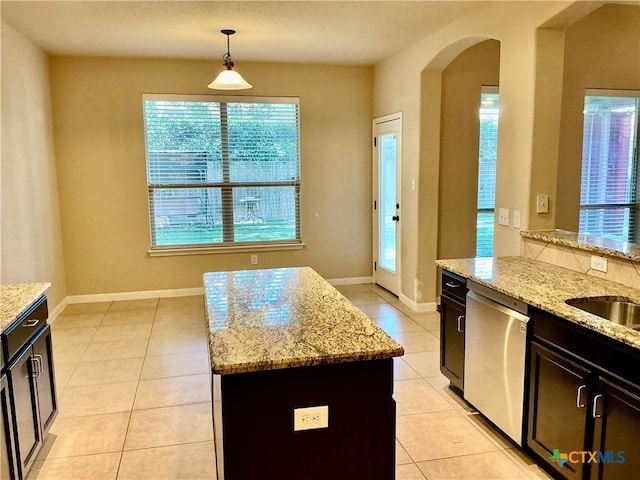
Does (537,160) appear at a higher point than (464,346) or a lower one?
higher

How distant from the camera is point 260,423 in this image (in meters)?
1.67

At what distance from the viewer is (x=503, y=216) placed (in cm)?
366

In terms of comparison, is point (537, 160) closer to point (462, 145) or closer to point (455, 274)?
point (455, 274)

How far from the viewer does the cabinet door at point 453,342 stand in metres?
3.11

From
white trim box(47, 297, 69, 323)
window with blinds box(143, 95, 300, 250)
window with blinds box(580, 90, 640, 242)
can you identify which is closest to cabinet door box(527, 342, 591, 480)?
window with blinds box(580, 90, 640, 242)

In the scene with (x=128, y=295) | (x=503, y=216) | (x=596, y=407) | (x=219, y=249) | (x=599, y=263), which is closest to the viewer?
(x=596, y=407)

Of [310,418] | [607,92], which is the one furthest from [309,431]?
[607,92]

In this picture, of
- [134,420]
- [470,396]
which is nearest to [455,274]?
[470,396]

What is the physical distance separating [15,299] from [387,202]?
164 inches

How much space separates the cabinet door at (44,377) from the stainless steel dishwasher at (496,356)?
2343 mm

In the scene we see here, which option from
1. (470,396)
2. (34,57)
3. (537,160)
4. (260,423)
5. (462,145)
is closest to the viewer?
(260,423)

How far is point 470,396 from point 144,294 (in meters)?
4.09

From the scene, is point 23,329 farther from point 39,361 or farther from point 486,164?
point 486,164

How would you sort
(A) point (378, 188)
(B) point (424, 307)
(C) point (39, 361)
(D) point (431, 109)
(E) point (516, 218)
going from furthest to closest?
(A) point (378, 188) → (B) point (424, 307) → (D) point (431, 109) → (E) point (516, 218) → (C) point (39, 361)
